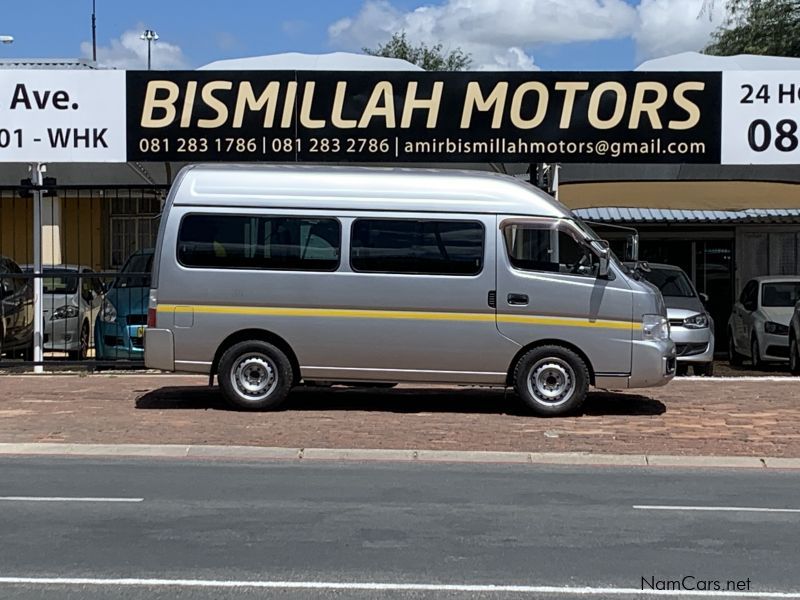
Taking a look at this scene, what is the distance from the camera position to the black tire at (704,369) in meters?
15.7

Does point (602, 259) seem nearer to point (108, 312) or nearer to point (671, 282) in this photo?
point (671, 282)

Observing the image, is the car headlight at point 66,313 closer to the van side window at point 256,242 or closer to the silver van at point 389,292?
the silver van at point 389,292

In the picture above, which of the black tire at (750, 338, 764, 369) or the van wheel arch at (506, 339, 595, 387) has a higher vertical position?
the van wheel arch at (506, 339, 595, 387)

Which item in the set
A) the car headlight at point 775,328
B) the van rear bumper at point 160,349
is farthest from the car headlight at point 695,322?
the van rear bumper at point 160,349

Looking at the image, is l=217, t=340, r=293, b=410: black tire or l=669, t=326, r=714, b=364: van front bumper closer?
l=217, t=340, r=293, b=410: black tire

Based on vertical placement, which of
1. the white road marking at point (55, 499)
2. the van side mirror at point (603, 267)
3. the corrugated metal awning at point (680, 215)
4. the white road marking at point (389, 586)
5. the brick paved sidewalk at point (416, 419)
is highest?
the corrugated metal awning at point (680, 215)

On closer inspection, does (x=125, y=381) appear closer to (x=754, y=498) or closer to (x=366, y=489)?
(x=366, y=489)

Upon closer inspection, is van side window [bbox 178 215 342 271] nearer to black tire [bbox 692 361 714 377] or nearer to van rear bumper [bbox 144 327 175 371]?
van rear bumper [bbox 144 327 175 371]

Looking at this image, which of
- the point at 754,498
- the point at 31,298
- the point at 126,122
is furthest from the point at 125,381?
the point at 754,498

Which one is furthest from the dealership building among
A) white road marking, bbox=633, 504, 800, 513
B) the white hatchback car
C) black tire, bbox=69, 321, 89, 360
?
white road marking, bbox=633, 504, 800, 513

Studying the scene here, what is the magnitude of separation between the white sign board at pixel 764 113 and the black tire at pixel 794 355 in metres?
3.04

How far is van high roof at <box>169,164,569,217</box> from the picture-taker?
38.2ft

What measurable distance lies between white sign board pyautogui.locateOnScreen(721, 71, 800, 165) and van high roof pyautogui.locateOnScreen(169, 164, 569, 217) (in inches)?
179

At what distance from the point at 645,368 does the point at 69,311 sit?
9.02 metres
